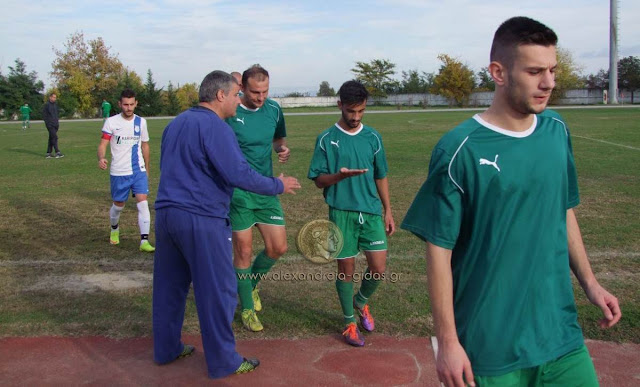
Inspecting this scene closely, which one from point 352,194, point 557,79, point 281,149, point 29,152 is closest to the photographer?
point 352,194

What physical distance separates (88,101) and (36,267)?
64550mm

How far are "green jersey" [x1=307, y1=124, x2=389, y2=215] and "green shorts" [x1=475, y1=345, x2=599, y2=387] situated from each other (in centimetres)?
274

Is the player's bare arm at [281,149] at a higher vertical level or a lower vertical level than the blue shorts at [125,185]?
higher

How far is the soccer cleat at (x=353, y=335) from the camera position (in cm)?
495

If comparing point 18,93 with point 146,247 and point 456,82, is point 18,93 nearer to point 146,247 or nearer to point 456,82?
point 456,82

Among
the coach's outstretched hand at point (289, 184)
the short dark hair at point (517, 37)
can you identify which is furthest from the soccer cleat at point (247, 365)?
the short dark hair at point (517, 37)

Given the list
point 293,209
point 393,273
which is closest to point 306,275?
point 393,273

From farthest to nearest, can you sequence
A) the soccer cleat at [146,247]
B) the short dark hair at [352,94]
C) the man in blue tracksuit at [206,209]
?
the soccer cleat at [146,247]
the short dark hair at [352,94]
the man in blue tracksuit at [206,209]

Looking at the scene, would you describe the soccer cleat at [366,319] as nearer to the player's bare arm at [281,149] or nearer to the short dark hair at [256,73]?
the player's bare arm at [281,149]

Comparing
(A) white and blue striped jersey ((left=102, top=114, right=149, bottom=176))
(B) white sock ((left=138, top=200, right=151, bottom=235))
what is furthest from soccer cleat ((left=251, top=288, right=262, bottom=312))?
(A) white and blue striped jersey ((left=102, top=114, right=149, bottom=176))

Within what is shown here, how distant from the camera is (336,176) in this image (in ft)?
16.1

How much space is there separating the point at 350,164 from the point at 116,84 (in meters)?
70.9

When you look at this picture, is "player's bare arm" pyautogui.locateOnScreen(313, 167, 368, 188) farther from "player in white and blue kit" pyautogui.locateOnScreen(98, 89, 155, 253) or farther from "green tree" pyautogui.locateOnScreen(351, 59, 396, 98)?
"green tree" pyautogui.locateOnScreen(351, 59, 396, 98)

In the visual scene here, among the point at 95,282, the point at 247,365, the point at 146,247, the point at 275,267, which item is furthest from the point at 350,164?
the point at 146,247
